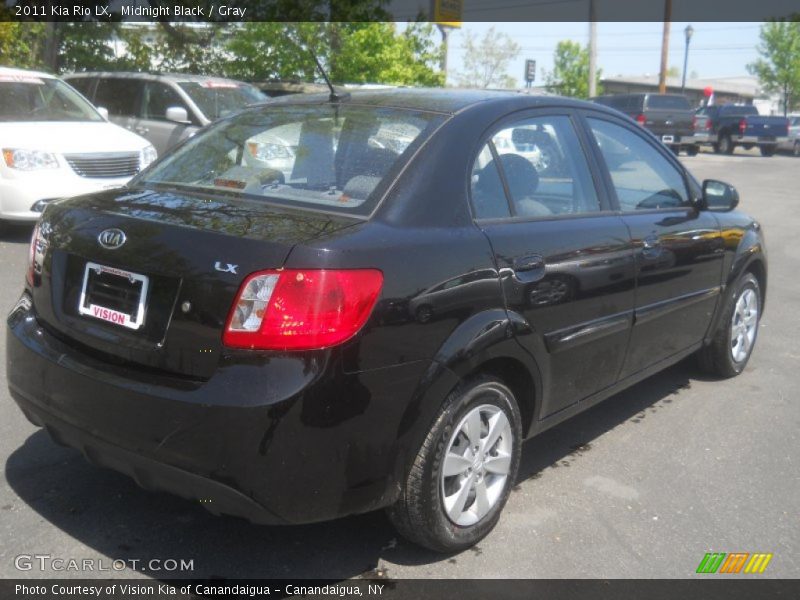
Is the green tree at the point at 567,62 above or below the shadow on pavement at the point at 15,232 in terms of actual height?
above

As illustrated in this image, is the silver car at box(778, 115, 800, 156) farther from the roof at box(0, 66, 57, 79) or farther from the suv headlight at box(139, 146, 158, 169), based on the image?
the roof at box(0, 66, 57, 79)

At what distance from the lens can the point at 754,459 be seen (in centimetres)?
458

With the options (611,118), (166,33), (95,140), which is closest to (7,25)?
(166,33)

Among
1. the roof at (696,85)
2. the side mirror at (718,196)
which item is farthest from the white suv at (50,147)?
the roof at (696,85)

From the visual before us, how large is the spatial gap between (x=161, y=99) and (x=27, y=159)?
4.11 metres

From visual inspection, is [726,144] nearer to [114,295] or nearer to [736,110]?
[736,110]

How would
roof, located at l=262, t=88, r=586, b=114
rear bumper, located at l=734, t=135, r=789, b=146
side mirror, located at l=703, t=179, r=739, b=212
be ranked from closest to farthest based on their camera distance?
roof, located at l=262, t=88, r=586, b=114, side mirror, located at l=703, t=179, r=739, b=212, rear bumper, located at l=734, t=135, r=789, b=146

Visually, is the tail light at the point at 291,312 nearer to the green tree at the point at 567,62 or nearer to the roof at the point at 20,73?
the roof at the point at 20,73

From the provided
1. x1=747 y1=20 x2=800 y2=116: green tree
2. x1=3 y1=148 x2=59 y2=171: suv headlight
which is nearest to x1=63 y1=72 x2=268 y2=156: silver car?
x1=3 y1=148 x2=59 y2=171: suv headlight

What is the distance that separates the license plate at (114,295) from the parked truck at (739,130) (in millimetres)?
32977

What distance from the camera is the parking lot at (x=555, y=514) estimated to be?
11.0 feet

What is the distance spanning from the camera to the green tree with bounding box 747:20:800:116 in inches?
2261

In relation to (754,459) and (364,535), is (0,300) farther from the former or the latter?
(754,459)

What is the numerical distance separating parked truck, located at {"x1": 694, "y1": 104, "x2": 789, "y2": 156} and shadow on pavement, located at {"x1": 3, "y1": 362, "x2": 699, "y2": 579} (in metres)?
32.5
